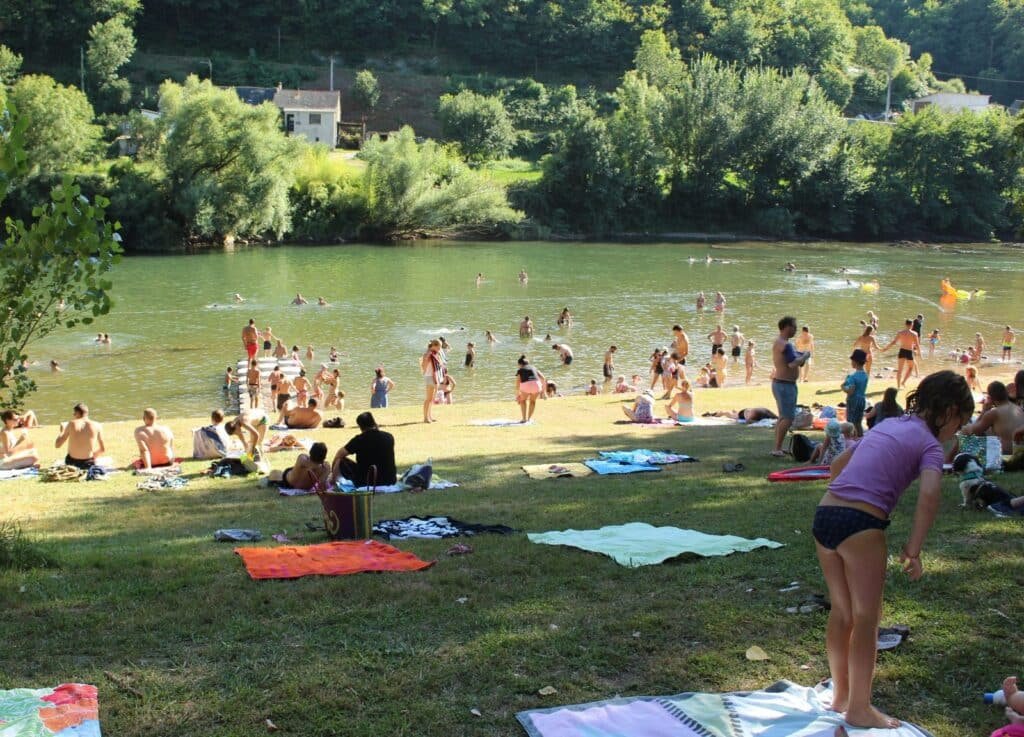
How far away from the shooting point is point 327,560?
23.8 feet

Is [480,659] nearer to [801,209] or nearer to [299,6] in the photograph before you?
[801,209]

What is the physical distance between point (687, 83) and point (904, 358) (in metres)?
55.6

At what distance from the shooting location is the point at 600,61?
107500mm

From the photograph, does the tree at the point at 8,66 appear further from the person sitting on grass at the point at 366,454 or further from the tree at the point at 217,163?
the person sitting on grass at the point at 366,454

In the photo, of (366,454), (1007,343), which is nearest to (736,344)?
(1007,343)

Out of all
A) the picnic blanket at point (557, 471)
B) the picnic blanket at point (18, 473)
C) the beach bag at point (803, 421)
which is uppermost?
the beach bag at point (803, 421)

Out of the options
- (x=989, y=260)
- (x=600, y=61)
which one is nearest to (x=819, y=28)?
(x=600, y=61)

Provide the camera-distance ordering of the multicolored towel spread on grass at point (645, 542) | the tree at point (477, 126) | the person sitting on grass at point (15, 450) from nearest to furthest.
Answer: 1. the multicolored towel spread on grass at point (645, 542)
2. the person sitting on grass at point (15, 450)
3. the tree at point (477, 126)

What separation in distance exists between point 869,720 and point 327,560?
4035 mm

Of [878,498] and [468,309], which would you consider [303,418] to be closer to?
[878,498]

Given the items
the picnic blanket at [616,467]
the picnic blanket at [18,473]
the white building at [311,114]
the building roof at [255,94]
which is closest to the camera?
the picnic blanket at [616,467]

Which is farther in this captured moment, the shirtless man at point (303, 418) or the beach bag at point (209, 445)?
the shirtless man at point (303, 418)

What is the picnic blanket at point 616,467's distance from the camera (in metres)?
12.2

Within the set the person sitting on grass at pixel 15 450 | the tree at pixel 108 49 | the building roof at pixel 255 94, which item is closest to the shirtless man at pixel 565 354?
the person sitting on grass at pixel 15 450
